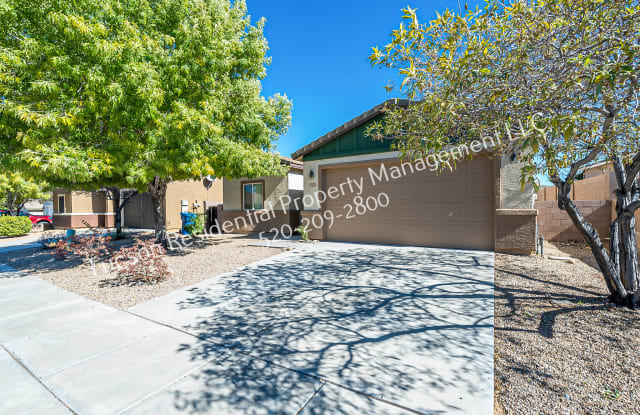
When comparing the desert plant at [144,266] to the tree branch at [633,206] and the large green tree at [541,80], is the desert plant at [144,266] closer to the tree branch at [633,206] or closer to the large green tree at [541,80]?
the large green tree at [541,80]

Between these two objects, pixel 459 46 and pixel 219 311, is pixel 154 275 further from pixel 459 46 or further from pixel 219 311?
pixel 459 46

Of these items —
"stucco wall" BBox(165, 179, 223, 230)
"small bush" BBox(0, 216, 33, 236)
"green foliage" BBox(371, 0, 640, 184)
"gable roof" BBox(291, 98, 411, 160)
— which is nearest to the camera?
"green foliage" BBox(371, 0, 640, 184)

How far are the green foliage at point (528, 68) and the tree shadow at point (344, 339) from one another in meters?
2.15

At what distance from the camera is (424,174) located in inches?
370

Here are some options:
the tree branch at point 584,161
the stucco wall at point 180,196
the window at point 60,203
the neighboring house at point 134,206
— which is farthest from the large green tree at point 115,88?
the window at point 60,203

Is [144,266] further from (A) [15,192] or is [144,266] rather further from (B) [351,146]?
(A) [15,192]

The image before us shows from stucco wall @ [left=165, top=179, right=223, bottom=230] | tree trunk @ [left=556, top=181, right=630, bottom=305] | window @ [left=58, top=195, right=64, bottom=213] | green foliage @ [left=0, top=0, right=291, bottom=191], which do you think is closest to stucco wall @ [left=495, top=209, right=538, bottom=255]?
tree trunk @ [left=556, top=181, right=630, bottom=305]

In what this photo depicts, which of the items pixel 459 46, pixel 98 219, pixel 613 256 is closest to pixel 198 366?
pixel 459 46

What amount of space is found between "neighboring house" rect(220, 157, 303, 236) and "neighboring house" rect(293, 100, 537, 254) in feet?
8.22

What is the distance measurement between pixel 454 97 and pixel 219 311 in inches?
179

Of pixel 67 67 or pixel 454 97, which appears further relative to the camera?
pixel 67 67

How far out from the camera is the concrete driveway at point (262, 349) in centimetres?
239

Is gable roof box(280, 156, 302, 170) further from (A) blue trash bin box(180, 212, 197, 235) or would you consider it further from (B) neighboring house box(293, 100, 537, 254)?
(A) blue trash bin box(180, 212, 197, 235)

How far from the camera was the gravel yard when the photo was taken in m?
5.31
